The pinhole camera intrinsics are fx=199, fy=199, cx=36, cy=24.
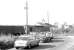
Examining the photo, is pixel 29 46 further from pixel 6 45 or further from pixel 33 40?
pixel 6 45

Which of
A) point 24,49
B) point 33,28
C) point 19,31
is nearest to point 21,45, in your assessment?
point 24,49

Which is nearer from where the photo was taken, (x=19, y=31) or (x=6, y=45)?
(x=6, y=45)

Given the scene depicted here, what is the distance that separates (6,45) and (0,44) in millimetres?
789

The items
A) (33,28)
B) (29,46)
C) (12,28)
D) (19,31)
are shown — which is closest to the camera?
(29,46)

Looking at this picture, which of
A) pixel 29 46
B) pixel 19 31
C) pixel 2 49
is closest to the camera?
pixel 2 49

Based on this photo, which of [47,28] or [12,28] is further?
[47,28]

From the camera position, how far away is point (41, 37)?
35781 mm

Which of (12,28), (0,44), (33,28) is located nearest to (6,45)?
(0,44)

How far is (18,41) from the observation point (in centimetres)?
2272

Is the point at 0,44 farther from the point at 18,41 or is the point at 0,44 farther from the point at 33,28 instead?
the point at 33,28

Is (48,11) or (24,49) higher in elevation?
(48,11)

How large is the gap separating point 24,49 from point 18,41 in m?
1.14

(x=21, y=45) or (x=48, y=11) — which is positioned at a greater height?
(x=48, y=11)

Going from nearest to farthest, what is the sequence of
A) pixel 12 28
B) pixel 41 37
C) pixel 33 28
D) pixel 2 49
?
pixel 2 49 → pixel 41 37 → pixel 12 28 → pixel 33 28
